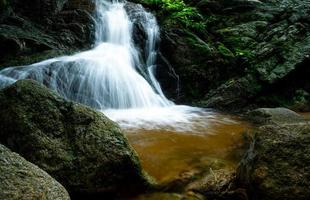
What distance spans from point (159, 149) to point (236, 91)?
5.09 m

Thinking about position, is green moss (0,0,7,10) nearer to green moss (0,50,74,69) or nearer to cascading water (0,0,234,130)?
green moss (0,50,74,69)

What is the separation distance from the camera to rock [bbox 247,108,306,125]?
7454 millimetres

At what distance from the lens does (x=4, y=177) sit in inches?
113

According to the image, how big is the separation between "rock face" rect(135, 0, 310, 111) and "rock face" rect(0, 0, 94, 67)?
2506mm

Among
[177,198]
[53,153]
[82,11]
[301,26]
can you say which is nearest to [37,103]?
[53,153]

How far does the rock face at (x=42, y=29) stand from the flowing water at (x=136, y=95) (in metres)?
0.45

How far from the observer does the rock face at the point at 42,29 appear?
9555 mm

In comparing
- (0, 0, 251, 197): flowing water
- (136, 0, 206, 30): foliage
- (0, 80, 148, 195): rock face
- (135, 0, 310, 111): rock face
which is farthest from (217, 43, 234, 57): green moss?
(0, 80, 148, 195): rock face

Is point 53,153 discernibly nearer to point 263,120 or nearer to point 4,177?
point 4,177

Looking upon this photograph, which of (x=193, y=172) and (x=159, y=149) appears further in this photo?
(x=159, y=149)

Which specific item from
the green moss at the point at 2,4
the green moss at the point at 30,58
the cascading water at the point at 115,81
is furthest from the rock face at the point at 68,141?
the green moss at the point at 2,4

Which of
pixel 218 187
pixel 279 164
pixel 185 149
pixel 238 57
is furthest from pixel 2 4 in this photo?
pixel 279 164

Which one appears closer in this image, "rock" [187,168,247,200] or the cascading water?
"rock" [187,168,247,200]

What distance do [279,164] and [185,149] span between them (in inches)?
87.9
